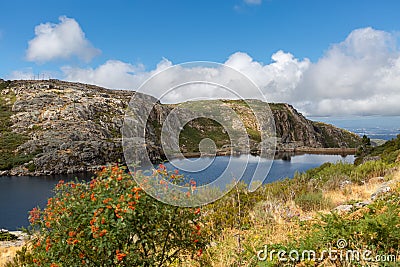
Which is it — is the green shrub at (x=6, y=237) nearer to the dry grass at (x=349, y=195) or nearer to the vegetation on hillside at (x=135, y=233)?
the vegetation on hillside at (x=135, y=233)

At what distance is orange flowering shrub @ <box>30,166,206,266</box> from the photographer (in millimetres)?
3207

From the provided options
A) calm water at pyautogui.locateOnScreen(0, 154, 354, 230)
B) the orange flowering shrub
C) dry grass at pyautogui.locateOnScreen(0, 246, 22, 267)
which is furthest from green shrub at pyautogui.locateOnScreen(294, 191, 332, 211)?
calm water at pyautogui.locateOnScreen(0, 154, 354, 230)

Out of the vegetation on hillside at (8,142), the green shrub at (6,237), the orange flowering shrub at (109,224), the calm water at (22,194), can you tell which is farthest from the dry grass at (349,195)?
the vegetation on hillside at (8,142)

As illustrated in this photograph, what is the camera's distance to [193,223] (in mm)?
3971

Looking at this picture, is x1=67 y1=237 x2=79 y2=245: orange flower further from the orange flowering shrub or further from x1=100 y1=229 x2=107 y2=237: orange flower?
x1=100 y1=229 x2=107 y2=237: orange flower

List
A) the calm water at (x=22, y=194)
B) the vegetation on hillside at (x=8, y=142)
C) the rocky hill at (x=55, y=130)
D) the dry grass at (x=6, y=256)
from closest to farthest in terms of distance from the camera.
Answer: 1. the dry grass at (x=6, y=256)
2. the calm water at (x=22, y=194)
3. the rocky hill at (x=55, y=130)
4. the vegetation on hillside at (x=8, y=142)

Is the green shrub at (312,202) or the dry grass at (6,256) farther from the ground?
the green shrub at (312,202)

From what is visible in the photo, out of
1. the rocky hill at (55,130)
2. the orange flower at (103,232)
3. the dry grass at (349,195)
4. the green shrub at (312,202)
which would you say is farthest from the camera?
the rocky hill at (55,130)

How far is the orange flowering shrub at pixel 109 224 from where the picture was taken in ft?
10.5

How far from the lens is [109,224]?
10.5 feet

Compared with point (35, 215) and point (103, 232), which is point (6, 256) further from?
point (103, 232)

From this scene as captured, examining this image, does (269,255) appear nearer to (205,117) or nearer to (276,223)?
(205,117)

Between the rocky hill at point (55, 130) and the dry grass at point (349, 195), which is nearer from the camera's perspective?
the dry grass at point (349, 195)

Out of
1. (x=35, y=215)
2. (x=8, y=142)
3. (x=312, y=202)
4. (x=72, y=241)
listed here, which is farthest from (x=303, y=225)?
(x=8, y=142)
